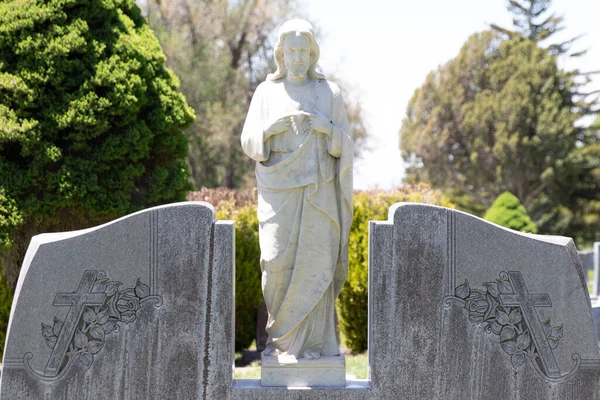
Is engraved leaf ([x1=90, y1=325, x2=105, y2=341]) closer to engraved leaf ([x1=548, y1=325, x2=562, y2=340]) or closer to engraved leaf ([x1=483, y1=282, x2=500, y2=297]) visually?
engraved leaf ([x1=483, y1=282, x2=500, y2=297])

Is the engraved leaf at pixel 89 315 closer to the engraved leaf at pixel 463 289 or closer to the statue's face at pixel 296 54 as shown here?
the statue's face at pixel 296 54

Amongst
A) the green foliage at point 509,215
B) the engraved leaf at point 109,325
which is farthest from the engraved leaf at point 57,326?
the green foliage at point 509,215

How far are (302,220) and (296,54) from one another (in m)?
1.19

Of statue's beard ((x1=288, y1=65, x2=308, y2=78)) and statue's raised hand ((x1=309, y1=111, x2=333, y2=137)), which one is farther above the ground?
statue's beard ((x1=288, y1=65, x2=308, y2=78))

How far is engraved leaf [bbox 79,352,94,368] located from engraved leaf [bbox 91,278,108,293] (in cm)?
43

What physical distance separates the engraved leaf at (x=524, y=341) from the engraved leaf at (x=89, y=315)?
293cm

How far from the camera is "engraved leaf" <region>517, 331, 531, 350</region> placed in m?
4.73

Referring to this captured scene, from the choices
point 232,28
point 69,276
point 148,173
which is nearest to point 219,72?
point 232,28

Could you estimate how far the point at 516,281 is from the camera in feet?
15.6

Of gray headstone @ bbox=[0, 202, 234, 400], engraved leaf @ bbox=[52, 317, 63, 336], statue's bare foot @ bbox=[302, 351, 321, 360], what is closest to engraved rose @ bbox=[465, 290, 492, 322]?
statue's bare foot @ bbox=[302, 351, 321, 360]

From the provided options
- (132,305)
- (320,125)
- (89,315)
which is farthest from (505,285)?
(89,315)

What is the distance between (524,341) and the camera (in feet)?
15.5

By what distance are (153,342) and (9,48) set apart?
469 centimetres

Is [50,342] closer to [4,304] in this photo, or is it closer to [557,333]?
[557,333]
